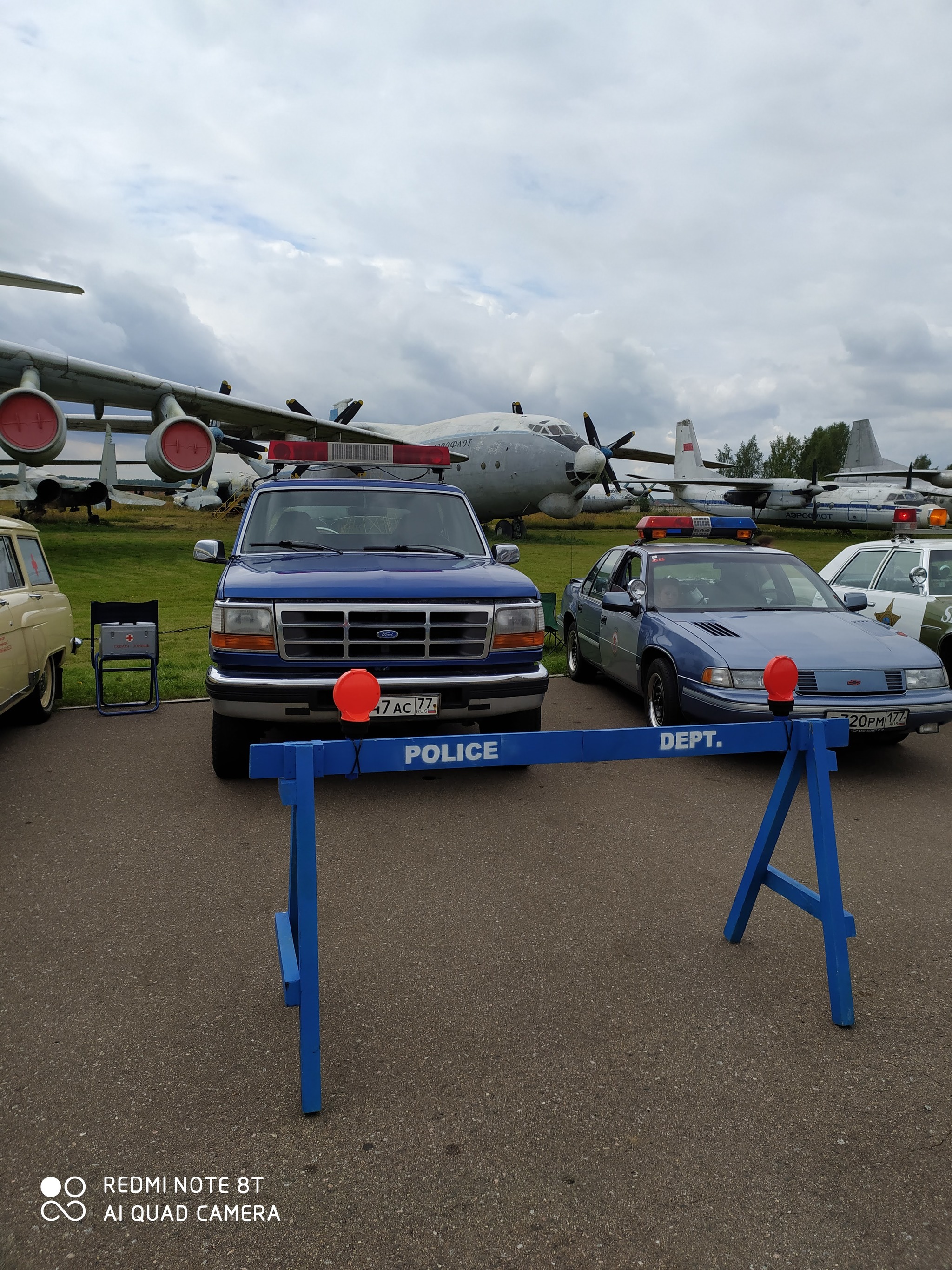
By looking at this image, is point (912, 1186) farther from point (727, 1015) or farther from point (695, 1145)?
point (727, 1015)

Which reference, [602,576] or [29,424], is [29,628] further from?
[29,424]

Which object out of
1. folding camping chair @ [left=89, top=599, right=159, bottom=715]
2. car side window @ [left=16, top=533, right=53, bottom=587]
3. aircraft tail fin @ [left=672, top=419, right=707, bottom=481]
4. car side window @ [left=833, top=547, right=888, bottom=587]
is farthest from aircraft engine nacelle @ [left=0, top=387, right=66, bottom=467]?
aircraft tail fin @ [left=672, top=419, right=707, bottom=481]

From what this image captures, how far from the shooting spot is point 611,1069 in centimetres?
279

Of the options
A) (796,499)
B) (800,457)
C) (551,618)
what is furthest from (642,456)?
(800,457)

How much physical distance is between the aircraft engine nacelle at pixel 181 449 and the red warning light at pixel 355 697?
605 inches

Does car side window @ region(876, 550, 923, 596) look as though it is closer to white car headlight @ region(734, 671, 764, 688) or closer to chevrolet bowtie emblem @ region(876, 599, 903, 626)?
chevrolet bowtie emblem @ region(876, 599, 903, 626)

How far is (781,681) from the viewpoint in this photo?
10.1 ft

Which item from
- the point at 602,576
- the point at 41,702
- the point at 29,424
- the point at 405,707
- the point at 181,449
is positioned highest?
the point at 29,424

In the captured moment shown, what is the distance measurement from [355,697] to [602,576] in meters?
6.99

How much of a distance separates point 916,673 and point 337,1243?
5563 mm

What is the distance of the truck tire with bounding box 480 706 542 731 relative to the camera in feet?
19.0

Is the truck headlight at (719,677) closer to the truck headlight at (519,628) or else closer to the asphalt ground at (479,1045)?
the asphalt ground at (479,1045)

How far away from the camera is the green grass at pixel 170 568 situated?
393 inches

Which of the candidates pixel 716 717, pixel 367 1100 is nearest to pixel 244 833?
pixel 367 1100
